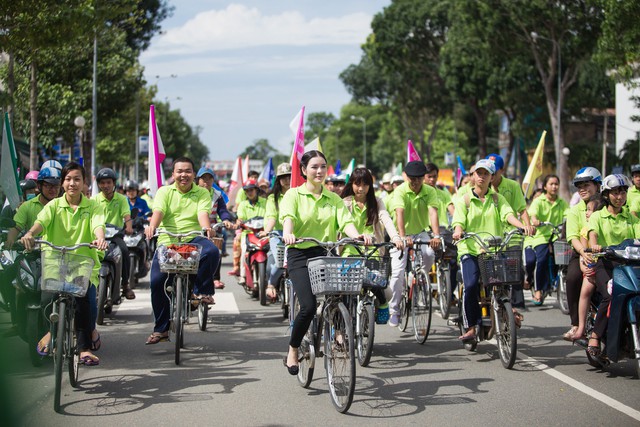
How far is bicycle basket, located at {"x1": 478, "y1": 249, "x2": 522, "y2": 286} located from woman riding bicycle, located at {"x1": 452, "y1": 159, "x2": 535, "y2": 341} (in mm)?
502

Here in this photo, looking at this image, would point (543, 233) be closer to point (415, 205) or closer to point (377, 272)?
point (415, 205)

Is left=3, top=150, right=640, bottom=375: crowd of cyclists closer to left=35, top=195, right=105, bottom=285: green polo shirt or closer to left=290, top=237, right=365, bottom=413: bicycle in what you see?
left=35, top=195, right=105, bottom=285: green polo shirt

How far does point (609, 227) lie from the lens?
7.88 m

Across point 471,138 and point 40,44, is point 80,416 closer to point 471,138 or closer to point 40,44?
point 40,44

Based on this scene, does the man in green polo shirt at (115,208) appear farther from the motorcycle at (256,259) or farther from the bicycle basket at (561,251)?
the bicycle basket at (561,251)

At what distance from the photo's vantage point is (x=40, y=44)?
10789 millimetres

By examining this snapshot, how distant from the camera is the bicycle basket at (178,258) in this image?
8.16 m

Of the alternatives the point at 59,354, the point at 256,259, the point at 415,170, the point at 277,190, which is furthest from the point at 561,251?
the point at 59,354

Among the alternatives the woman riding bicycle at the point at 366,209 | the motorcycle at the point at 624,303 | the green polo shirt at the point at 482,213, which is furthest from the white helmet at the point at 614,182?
the woman riding bicycle at the point at 366,209

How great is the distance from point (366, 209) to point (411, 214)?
1.44 meters

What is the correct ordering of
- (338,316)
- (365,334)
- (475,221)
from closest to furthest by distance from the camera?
(338,316) → (365,334) → (475,221)

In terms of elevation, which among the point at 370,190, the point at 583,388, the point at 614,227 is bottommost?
the point at 583,388

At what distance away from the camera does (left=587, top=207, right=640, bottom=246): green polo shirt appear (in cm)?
785

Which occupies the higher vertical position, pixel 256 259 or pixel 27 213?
pixel 27 213
